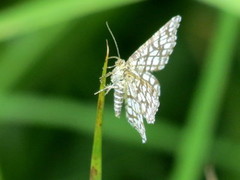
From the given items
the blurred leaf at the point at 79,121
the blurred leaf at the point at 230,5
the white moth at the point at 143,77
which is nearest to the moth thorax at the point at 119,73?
the white moth at the point at 143,77

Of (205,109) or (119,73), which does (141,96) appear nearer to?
(119,73)

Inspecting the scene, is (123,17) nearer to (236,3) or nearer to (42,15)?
(42,15)

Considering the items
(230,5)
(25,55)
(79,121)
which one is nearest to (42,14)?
(25,55)

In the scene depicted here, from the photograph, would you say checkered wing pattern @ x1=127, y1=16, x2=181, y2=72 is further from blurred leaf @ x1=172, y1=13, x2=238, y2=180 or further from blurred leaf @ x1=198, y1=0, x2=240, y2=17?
blurred leaf @ x1=172, y1=13, x2=238, y2=180

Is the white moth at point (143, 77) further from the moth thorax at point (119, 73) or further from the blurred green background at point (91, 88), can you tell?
the blurred green background at point (91, 88)

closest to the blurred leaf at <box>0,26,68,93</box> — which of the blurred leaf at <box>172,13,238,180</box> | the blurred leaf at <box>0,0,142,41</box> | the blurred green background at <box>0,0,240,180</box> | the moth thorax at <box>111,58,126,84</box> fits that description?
the blurred green background at <box>0,0,240,180</box>

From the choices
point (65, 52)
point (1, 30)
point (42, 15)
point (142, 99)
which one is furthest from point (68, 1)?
point (142, 99)
